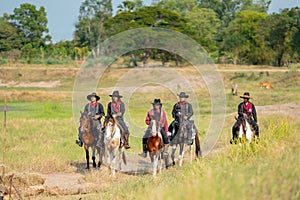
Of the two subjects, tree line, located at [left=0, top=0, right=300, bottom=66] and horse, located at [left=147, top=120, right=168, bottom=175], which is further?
tree line, located at [left=0, top=0, right=300, bottom=66]

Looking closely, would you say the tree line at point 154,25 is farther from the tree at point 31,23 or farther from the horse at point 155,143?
the horse at point 155,143

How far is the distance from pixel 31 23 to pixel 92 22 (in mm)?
8198

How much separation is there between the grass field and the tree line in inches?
224

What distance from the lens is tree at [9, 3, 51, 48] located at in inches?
3036

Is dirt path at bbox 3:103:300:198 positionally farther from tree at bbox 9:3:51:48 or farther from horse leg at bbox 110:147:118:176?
tree at bbox 9:3:51:48

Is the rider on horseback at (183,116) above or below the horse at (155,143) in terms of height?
above

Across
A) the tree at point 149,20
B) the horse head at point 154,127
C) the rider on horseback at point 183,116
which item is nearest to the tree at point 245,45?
the tree at point 149,20

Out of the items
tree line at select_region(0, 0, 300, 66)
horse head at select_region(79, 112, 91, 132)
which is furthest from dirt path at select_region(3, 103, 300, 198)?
tree line at select_region(0, 0, 300, 66)

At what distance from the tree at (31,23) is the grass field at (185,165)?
699 inches

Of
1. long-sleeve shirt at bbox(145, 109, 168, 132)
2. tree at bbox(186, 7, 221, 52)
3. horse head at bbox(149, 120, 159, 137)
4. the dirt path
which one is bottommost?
the dirt path

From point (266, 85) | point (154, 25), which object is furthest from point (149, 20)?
point (266, 85)

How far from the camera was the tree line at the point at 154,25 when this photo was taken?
187 ft

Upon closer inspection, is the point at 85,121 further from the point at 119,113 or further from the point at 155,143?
the point at 155,143

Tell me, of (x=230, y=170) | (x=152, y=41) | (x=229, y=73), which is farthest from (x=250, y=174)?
(x=229, y=73)
